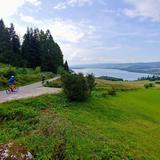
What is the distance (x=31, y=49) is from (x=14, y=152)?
63.8m

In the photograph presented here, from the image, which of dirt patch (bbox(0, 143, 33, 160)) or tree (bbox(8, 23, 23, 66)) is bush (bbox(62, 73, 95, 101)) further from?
tree (bbox(8, 23, 23, 66))

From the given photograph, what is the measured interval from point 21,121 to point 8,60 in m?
55.1

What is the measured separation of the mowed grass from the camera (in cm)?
1248

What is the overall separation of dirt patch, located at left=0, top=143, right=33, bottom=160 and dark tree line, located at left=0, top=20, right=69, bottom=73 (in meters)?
59.4

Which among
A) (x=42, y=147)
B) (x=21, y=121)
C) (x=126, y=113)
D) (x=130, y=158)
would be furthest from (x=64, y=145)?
(x=126, y=113)

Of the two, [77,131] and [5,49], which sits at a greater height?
[5,49]

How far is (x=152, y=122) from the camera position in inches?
888

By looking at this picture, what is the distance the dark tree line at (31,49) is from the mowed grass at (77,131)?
5070 centimetres

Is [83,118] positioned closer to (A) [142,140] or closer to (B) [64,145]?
(A) [142,140]

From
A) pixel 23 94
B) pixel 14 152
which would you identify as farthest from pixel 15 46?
pixel 14 152

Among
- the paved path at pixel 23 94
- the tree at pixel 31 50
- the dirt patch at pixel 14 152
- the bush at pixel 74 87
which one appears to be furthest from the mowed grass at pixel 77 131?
the tree at pixel 31 50

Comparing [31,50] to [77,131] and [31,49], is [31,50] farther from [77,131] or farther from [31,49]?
[77,131]

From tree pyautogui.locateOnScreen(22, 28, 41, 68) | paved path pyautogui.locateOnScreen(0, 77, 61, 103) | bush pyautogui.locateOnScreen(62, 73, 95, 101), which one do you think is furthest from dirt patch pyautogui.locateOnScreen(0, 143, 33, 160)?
tree pyautogui.locateOnScreen(22, 28, 41, 68)

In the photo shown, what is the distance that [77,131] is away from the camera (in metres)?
14.7
